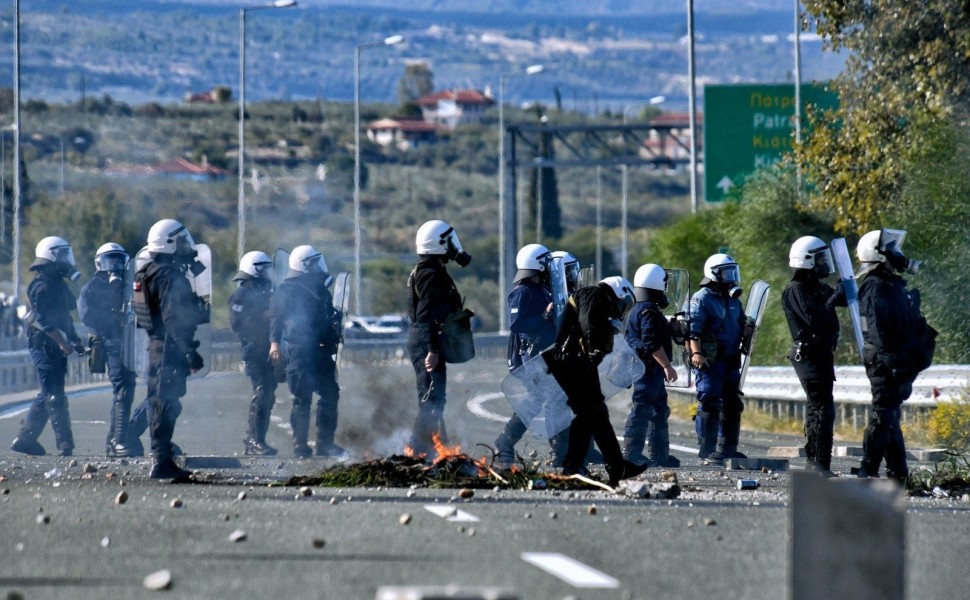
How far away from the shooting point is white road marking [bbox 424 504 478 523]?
9307mm

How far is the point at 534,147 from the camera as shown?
165 feet

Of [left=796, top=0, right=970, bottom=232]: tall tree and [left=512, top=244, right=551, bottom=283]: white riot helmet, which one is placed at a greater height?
[left=796, top=0, right=970, bottom=232]: tall tree

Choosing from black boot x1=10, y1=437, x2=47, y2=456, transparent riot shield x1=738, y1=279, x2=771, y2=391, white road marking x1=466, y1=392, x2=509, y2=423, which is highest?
transparent riot shield x1=738, y1=279, x2=771, y2=391

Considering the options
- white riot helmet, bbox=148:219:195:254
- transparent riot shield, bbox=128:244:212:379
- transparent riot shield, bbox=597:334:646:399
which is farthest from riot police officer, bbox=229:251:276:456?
transparent riot shield, bbox=597:334:646:399

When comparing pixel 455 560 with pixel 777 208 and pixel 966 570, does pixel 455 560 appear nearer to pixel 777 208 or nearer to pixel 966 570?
pixel 966 570

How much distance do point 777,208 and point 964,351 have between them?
27.9ft

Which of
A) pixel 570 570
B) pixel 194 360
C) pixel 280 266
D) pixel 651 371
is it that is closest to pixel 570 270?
pixel 651 371

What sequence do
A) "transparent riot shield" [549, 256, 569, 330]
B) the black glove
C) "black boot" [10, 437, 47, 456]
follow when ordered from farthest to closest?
"black boot" [10, 437, 47, 456] < "transparent riot shield" [549, 256, 569, 330] < the black glove

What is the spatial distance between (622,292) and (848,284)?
169 cm

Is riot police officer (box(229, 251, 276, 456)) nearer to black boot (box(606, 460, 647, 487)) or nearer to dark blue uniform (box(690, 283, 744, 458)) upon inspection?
dark blue uniform (box(690, 283, 744, 458))

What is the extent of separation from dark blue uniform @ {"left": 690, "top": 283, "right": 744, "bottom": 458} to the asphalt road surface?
1.15 meters

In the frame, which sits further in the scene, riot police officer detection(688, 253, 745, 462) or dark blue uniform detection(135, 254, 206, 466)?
riot police officer detection(688, 253, 745, 462)

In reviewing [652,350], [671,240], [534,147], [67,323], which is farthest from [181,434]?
[534,147]

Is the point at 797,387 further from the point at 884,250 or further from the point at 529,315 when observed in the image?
the point at 884,250
